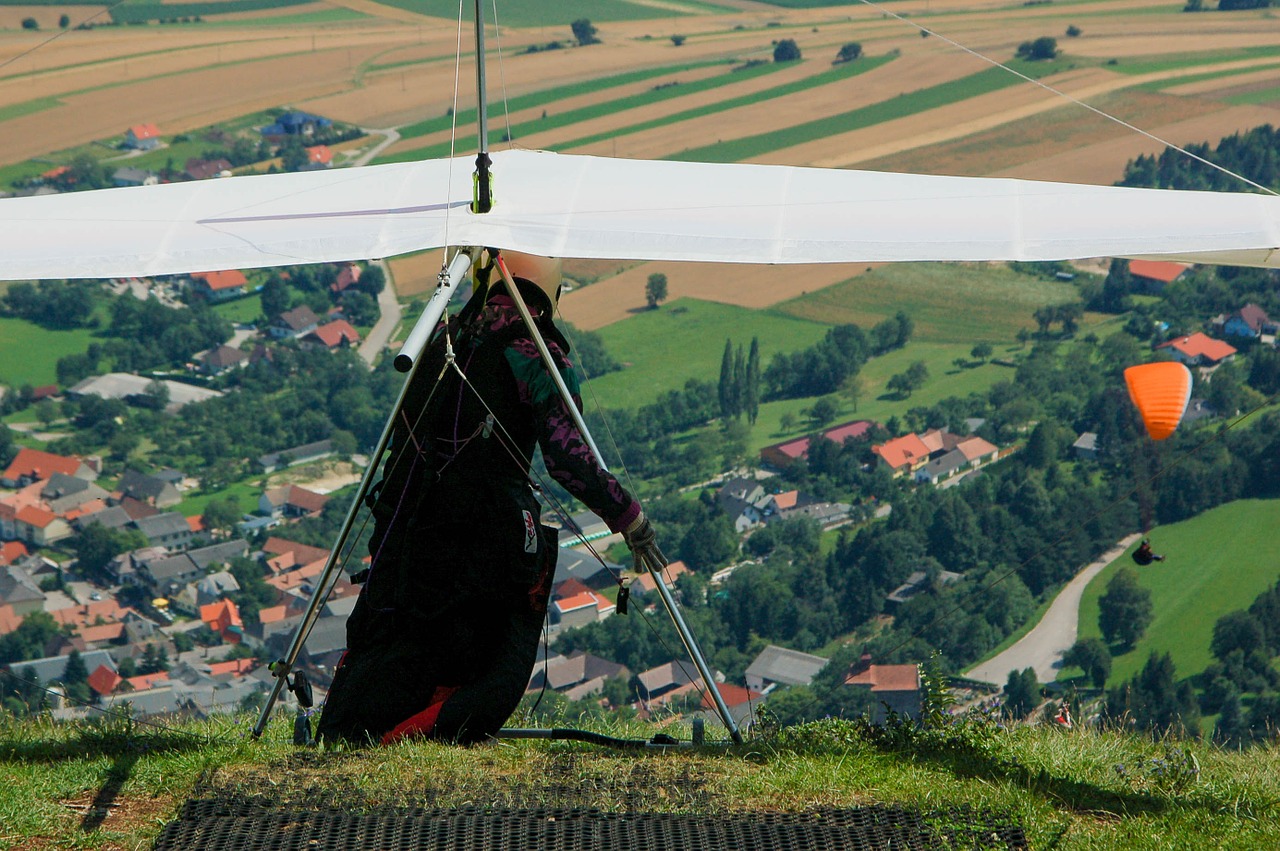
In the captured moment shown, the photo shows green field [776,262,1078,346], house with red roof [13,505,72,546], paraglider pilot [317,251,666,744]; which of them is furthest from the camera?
green field [776,262,1078,346]

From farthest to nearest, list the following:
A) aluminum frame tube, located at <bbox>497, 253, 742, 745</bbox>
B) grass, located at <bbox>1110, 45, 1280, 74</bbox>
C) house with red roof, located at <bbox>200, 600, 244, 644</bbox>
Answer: grass, located at <bbox>1110, 45, 1280, 74</bbox> → house with red roof, located at <bbox>200, 600, 244, 644</bbox> → aluminum frame tube, located at <bbox>497, 253, 742, 745</bbox>

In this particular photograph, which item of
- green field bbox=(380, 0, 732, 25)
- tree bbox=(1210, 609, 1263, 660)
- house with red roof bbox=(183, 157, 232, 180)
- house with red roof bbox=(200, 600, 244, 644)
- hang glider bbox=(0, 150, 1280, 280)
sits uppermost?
green field bbox=(380, 0, 732, 25)

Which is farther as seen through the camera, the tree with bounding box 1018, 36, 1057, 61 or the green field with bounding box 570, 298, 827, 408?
the tree with bounding box 1018, 36, 1057, 61

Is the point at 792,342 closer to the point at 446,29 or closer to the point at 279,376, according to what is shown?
the point at 279,376

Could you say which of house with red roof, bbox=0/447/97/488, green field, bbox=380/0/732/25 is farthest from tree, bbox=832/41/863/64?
house with red roof, bbox=0/447/97/488

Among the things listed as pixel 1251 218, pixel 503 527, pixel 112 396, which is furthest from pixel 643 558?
pixel 112 396

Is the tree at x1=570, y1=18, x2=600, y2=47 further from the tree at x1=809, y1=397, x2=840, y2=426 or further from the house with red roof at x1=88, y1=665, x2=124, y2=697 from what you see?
the house with red roof at x1=88, y1=665, x2=124, y2=697

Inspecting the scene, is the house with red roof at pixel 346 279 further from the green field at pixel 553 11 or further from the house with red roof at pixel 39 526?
the green field at pixel 553 11
